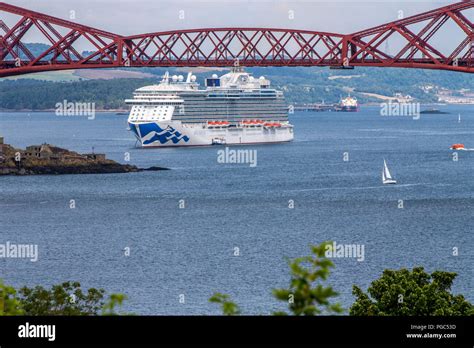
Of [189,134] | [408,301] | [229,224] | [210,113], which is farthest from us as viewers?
[210,113]

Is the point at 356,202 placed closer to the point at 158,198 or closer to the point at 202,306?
the point at 158,198

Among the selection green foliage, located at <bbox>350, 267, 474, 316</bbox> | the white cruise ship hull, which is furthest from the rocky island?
green foliage, located at <bbox>350, 267, 474, 316</bbox>

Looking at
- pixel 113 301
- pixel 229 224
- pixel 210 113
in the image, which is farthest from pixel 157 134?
pixel 113 301

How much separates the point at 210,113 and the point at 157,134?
30.4 feet

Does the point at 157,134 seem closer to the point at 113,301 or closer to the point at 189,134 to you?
the point at 189,134

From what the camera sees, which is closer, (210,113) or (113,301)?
(113,301)

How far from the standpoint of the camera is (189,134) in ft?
396

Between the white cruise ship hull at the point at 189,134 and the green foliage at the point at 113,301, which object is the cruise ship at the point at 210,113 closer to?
the white cruise ship hull at the point at 189,134

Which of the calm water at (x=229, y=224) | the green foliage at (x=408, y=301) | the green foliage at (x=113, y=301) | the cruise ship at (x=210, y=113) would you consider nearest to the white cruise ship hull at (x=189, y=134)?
the cruise ship at (x=210, y=113)

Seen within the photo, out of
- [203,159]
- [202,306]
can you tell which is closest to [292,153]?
[203,159]

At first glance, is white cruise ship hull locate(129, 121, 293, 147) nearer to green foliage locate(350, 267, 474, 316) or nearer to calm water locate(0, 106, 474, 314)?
calm water locate(0, 106, 474, 314)

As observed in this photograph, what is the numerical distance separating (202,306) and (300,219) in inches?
908

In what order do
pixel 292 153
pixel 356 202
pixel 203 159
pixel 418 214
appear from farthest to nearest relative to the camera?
pixel 292 153 < pixel 203 159 < pixel 356 202 < pixel 418 214
